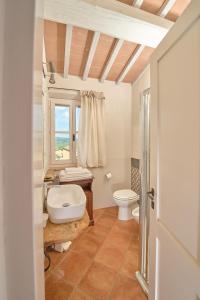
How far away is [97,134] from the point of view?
9.29 ft

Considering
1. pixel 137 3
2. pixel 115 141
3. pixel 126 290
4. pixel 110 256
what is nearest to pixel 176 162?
pixel 126 290

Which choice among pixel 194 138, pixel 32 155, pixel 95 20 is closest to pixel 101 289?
pixel 194 138

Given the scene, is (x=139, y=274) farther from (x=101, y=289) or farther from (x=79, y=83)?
(x=79, y=83)

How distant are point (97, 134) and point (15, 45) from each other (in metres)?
2.53

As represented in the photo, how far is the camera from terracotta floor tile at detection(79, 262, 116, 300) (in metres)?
1.39

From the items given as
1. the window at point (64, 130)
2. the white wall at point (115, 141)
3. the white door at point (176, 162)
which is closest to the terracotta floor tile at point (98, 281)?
the white door at point (176, 162)

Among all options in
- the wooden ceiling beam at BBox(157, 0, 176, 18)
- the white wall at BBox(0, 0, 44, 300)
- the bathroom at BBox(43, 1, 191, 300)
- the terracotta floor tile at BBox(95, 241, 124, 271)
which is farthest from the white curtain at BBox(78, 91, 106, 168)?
the white wall at BBox(0, 0, 44, 300)

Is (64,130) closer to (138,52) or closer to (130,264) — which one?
(138,52)

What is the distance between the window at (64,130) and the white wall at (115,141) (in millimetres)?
498

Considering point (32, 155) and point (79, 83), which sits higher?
point (79, 83)

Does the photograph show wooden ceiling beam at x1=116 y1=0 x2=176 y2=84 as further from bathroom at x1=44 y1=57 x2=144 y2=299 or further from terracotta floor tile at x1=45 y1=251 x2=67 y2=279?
terracotta floor tile at x1=45 y1=251 x2=67 y2=279

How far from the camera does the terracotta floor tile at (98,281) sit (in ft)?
4.56

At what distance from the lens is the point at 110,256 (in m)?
1.83

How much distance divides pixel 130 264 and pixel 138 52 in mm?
2744
